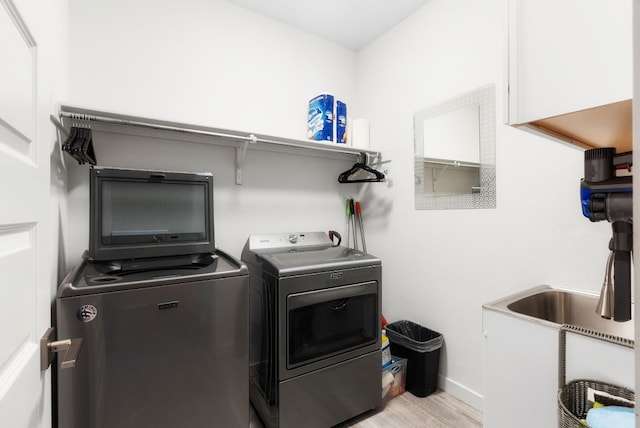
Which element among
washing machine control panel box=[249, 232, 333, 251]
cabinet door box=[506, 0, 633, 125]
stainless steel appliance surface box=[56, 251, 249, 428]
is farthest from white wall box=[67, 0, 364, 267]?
cabinet door box=[506, 0, 633, 125]

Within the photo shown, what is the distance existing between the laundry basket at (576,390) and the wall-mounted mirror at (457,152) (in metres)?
0.94

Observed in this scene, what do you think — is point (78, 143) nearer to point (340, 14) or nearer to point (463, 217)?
point (340, 14)

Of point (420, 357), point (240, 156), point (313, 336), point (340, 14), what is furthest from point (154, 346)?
point (340, 14)

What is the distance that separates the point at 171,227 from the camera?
62.7 inches

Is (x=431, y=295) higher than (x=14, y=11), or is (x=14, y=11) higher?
(x=14, y=11)

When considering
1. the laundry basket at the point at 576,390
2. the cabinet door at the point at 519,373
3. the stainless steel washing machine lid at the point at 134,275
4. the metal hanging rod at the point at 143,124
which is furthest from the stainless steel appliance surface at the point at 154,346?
the laundry basket at the point at 576,390

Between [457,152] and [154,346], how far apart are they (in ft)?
6.79

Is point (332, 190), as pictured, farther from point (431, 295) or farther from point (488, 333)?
point (488, 333)

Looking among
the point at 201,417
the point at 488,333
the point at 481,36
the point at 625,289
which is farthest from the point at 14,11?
the point at 481,36

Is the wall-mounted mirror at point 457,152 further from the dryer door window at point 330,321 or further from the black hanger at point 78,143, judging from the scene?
Answer: the black hanger at point 78,143

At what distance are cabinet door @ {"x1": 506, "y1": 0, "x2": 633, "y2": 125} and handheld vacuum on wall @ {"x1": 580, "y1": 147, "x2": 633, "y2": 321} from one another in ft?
0.88

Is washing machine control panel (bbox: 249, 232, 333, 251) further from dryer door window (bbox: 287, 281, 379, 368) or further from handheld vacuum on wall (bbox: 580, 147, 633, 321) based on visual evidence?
handheld vacuum on wall (bbox: 580, 147, 633, 321)

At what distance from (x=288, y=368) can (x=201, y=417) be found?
0.45m

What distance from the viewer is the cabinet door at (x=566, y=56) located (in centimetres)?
53
